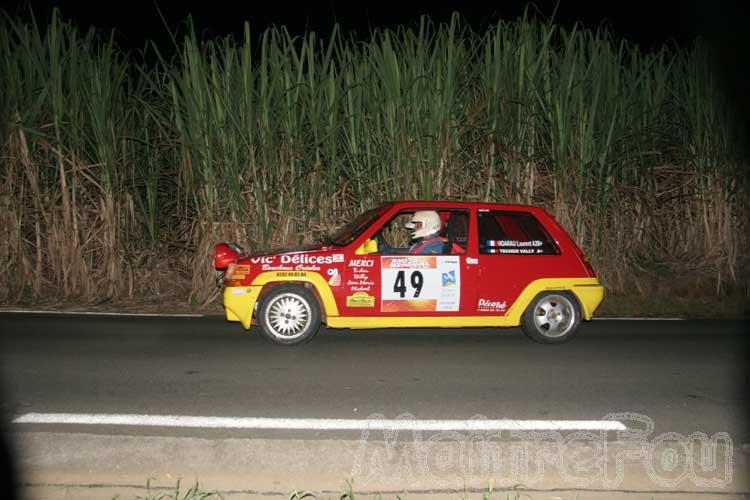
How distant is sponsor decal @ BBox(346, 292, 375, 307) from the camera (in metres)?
7.02

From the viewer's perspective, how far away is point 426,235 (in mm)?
7531

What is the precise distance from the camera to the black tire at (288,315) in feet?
23.0

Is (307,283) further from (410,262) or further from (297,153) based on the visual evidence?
(297,153)

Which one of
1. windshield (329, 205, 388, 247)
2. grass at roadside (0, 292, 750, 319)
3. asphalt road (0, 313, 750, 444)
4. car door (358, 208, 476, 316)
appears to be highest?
windshield (329, 205, 388, 247)

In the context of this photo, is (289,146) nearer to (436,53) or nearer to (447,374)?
(436,53)

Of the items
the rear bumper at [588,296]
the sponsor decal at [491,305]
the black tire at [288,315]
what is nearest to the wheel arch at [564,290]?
the rear bumper at [588,296]

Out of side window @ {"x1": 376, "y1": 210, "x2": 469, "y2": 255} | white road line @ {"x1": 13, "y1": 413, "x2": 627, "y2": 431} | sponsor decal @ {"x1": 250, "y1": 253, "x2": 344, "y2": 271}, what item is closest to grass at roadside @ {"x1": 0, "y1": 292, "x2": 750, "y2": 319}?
sponsor decal @ {"x1": 250, "y1": 253, "x2": 344, "y2": 271}

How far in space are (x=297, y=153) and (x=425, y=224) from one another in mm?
3570

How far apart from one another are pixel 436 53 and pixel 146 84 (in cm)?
484

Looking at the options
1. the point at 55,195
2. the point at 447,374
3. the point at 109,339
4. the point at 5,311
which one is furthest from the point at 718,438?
the point at 55,195

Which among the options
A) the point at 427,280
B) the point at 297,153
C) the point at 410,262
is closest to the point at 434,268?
the point at 427,280

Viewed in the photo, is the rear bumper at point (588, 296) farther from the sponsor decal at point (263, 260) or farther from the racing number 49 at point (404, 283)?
the sponsor decal at point (263, 260)

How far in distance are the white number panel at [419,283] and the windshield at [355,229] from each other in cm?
45

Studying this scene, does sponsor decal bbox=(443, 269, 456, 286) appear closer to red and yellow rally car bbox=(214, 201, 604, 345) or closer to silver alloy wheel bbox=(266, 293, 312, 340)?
red and yellow rally car bbox=(214, 201, 604, 345)
